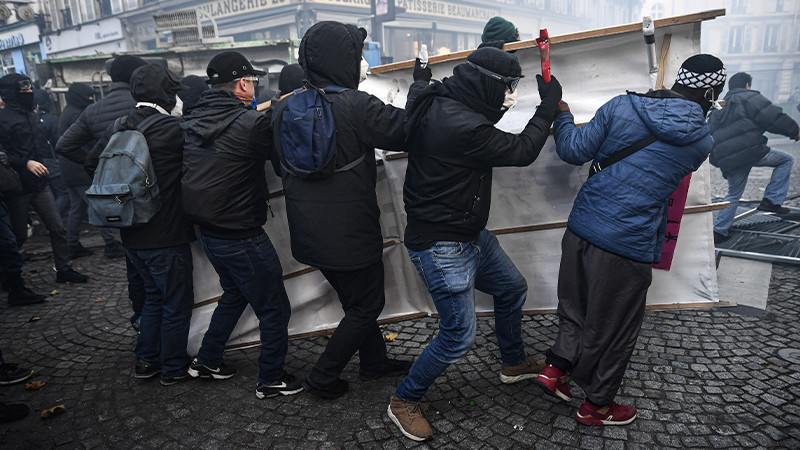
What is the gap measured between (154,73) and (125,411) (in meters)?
2.31

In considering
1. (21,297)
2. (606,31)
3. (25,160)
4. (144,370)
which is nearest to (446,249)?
(606,31)

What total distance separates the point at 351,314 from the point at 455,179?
43.5 inches

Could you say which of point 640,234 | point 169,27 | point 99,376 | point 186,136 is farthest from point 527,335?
point 169,27

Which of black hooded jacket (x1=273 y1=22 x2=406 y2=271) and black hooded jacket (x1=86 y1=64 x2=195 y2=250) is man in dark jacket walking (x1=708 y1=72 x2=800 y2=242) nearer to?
black hooded jacket (x1=273 y1=22 x2=406 y2=271)

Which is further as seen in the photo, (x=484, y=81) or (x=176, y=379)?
(x=176, y=379)

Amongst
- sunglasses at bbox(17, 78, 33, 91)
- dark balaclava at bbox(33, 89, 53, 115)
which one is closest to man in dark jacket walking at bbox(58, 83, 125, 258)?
sunglasses at bbox(17, 78, 33, 91)

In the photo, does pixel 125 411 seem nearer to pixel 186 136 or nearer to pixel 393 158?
pixel 186 136

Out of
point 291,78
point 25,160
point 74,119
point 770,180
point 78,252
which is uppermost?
point 291,78

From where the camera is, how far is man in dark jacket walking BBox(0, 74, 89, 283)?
5672mm

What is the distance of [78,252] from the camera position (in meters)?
7.16

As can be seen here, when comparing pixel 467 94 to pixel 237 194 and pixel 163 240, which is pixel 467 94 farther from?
pixel 163 240

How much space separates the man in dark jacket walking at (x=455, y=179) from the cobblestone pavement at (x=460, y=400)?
436mm

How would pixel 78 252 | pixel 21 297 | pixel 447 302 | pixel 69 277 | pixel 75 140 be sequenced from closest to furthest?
1. pixel 447 302
2. pixel 75 140
3. pixel 21 297
4. pixel 69 277
5. pixel 78 252

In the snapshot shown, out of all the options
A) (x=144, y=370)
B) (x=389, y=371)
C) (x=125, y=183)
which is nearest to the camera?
(x=125, y=183)
